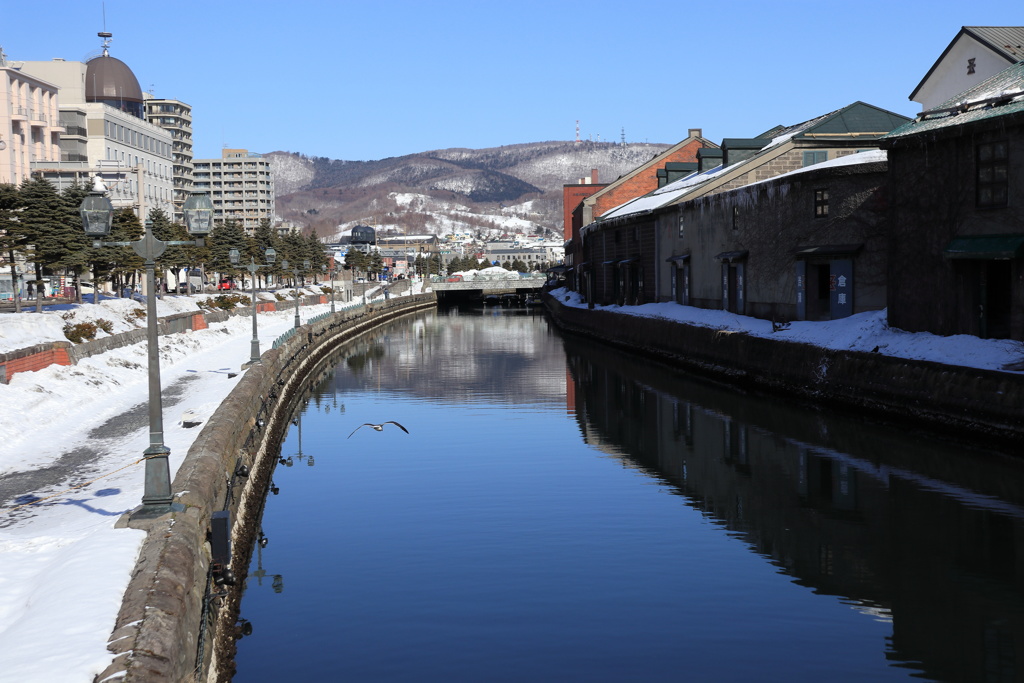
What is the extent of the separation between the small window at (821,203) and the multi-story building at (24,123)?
89.5m

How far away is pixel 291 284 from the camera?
149m

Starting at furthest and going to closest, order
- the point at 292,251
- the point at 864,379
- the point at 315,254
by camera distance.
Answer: the point at 315,254
the point at 292,251
the point at 864,379

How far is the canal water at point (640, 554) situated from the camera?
1419cm

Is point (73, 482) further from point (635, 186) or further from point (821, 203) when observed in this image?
point (635, 186)

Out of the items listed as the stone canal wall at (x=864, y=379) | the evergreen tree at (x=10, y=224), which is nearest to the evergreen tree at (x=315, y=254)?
the evergreen tree at (x=10, y=224)

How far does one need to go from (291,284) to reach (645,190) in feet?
218

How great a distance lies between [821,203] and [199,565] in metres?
35.8

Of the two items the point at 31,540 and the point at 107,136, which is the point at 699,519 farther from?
the point at 107,136

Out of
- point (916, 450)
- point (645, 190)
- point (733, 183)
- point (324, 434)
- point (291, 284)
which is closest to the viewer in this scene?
point (916, 450)

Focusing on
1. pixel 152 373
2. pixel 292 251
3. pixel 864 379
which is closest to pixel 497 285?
pixel 292 251

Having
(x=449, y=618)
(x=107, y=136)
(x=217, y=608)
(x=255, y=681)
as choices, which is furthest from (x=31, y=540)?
(x=107, y=136)

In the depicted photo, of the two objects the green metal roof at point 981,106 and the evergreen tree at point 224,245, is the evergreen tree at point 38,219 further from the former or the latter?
the evergreen tree at point 224,245

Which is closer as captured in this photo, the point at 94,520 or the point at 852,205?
the point at 94,520

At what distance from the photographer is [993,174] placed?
31953 mm
